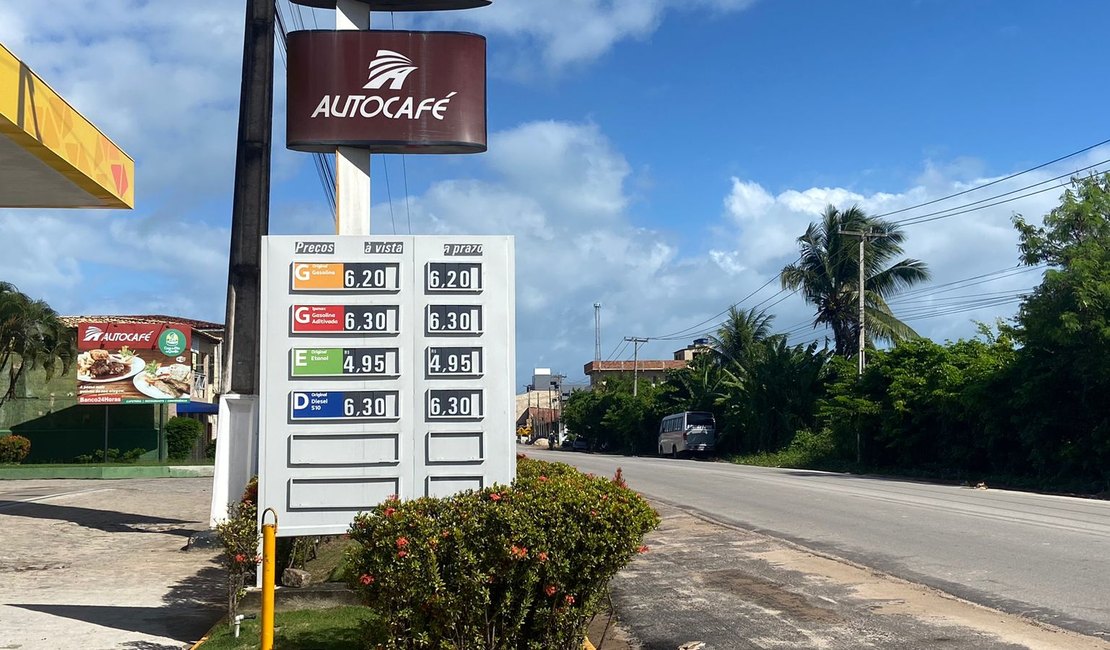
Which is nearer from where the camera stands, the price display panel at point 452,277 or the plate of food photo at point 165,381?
the price display panel at point 452,277

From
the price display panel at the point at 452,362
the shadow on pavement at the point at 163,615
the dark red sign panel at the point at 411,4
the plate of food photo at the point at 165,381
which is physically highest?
the dark red sign panel at the point at 411,4

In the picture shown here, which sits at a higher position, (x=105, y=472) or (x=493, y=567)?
(x=493, y=567)

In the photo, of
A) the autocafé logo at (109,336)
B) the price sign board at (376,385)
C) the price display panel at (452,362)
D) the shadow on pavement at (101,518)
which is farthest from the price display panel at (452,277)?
the autocafé logo at (109,336)

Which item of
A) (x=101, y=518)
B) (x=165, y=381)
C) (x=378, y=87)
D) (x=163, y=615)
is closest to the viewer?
(x=163, y=615)

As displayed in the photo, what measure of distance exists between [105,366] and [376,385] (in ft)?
119

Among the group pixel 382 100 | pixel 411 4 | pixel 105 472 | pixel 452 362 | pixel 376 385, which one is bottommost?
pixel 105 472

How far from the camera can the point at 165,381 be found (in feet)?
136

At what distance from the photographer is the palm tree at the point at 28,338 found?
42781mm

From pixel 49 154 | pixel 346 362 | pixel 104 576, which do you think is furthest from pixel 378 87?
pixel 104 576

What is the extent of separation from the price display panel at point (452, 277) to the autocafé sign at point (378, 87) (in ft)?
8.14

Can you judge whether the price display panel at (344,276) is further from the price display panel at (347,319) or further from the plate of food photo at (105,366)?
the plate of food photo at (105,366)

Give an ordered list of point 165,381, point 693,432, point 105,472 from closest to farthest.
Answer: point 105,472 → point 165,381 → point 693,432

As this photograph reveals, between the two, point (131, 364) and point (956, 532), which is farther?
point (131, 364)

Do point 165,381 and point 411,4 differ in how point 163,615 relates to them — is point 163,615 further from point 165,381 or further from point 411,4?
point 165,381
